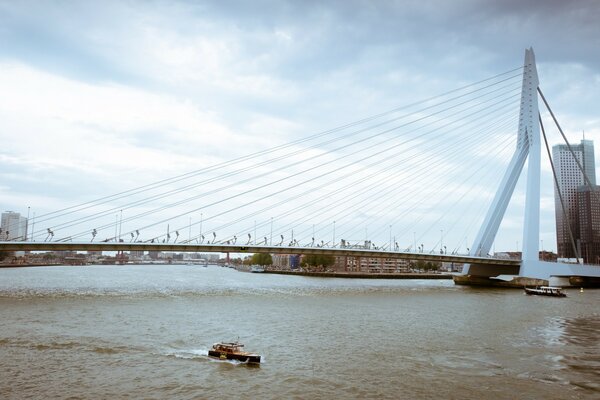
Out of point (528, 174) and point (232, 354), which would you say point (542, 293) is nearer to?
point (528, 174)

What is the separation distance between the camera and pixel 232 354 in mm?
15188

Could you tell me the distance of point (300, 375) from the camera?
1377 centimetres

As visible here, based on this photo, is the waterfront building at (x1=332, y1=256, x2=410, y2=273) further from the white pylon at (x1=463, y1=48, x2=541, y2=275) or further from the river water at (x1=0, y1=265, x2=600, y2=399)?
the river water at (x1=0, y1=265, x2=600, y2=399)

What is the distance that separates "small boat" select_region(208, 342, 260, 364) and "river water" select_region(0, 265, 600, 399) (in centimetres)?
34

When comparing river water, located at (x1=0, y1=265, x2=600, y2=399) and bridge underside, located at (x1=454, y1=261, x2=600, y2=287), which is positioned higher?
bridge underside, located at (x1=454, y1=261, x2=600, y2=287)

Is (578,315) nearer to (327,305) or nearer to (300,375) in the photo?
(327,305)

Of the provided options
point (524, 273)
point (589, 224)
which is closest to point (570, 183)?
point (589, 224)

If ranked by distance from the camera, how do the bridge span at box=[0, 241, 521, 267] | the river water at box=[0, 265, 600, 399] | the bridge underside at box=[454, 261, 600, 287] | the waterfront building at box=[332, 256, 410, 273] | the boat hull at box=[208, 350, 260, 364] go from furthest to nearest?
1. the waterfront building at box=[332, 256, 410, 273]
2. the bridge underside at box=[454, 261, 600, 287]
3. the bridge span at box=[0, 241, 521, 267]
4. the boat hull at box=[208, 350, 260, 364]
5. the river water at box=[0, 265, 600, 399]

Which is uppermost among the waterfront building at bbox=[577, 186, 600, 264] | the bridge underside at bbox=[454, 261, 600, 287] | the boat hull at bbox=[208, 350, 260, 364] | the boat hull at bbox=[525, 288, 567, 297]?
the waterfront building at bbox=[577, 186, 600, 264]

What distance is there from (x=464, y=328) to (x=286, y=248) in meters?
25.6

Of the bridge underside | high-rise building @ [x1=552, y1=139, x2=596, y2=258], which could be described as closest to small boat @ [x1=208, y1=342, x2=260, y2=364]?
the bridge underside

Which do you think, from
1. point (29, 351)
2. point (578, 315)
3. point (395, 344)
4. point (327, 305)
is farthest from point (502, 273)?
point (29, 351)

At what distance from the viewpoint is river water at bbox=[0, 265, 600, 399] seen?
40.7 ft

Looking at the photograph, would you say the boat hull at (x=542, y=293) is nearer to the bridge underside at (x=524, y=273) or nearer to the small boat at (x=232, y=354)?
the bridge underside at (x=524, y=273)
